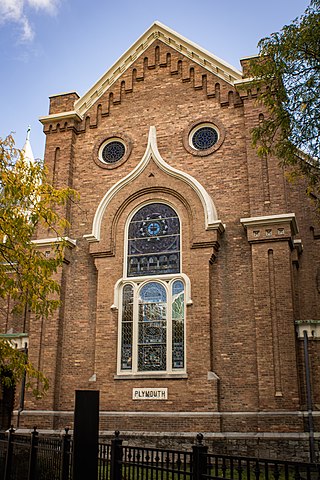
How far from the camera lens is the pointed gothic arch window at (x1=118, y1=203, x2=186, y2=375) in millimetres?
17312

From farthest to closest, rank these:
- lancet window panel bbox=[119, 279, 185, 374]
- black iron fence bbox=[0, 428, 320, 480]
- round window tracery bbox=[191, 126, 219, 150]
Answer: round window tracery bbox=[191, 126, 219, 150] → lancet window panel bbox=[119, 279, 185, 374] → black iron fence bbox=[0, 428, 320, 480]

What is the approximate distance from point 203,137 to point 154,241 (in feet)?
13.5

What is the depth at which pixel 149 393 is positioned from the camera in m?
16.8

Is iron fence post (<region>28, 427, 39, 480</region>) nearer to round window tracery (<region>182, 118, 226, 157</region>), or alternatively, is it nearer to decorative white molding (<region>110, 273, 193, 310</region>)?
decorative white molding (<region>110, 273, 193, 310</region>)

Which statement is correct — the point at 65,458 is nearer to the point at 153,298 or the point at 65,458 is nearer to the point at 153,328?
the point at 153,328

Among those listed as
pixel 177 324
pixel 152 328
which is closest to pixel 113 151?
pixel 152 328

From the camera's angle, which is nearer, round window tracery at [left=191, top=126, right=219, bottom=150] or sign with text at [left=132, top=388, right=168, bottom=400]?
sign with text at [left=132, top=388, right=168, bottom=400]

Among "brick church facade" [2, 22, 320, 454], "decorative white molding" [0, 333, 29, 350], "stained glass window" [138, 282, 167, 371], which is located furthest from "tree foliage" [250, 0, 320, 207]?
"decorative white molding" [0, 333, 29, 350]

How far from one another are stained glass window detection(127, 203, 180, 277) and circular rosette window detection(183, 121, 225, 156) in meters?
2.29

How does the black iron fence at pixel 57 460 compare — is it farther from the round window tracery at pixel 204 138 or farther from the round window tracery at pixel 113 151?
the round window tracery at pixel 204 138

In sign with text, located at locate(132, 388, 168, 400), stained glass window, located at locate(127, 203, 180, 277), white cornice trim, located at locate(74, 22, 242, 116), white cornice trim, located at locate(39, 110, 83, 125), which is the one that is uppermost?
white cornice trim, located at locate(74, 22, 242, 116)

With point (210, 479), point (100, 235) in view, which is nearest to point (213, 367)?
point (100, 235)

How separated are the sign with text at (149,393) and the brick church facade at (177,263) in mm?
35

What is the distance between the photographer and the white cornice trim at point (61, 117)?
21.0 meters
